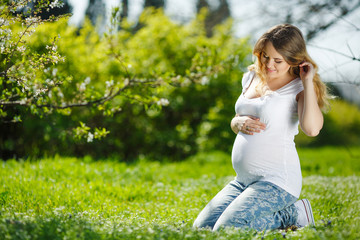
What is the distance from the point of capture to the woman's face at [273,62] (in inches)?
117

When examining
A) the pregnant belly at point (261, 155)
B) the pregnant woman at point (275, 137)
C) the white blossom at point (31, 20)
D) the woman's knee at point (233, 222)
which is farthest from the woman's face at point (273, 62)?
the white blossom at point (31, 20)

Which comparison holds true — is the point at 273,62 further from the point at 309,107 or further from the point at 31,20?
the point at 31,20

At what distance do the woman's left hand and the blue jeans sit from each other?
84 centimetres

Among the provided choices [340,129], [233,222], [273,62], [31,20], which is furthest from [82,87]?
[340,129]

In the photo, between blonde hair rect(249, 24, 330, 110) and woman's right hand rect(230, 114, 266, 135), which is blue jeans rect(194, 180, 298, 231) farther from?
blonde hair rect(249, 24, 330, 110)

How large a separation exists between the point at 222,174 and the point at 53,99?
9.89 feet

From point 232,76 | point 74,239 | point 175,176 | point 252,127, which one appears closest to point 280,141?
point 252,127

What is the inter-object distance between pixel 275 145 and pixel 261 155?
0.44ft

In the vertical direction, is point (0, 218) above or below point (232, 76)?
below

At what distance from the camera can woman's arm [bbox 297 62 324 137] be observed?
281cm

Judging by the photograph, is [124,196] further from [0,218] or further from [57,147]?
[57,147]

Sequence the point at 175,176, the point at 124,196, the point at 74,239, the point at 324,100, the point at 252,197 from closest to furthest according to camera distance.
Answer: the point at 74,239
the point at 252,197
the point at 324,100
the point at 124,196
the point at 175,176

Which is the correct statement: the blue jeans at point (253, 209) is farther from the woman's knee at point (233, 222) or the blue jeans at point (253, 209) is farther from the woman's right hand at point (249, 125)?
the woman's right hand at point (249, 125)

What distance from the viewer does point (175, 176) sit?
19.8ft
